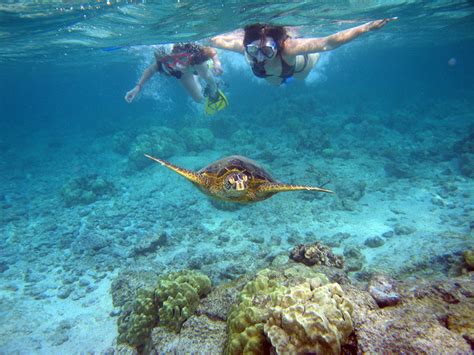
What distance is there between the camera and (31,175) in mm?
19094

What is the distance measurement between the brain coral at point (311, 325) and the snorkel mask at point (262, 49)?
22.2 feet

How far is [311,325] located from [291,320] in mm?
202

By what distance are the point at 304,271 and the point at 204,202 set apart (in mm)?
7529

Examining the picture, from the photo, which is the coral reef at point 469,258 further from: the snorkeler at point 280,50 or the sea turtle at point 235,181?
the snorkeler at point 280,50

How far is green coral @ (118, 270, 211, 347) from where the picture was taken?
4.33 meters

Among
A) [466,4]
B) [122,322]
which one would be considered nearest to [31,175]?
[122,322]

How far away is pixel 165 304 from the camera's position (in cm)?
440

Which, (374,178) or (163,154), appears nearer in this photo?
(374,178)

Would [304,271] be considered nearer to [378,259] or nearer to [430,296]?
[430,296]

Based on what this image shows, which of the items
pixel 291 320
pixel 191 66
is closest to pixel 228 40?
pixel 191 66

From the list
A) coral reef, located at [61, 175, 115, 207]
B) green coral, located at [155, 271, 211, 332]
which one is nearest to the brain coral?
green coral, located at [155, 271, 211, 332]

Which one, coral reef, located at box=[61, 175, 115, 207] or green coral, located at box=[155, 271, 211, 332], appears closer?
green coral, located at box=[155, 271, 211, 332]

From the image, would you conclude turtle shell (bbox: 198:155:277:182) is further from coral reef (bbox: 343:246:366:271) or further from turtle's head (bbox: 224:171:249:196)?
coral reef (bbox: 343:246:366:271)

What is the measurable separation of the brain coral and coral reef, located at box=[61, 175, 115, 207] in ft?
42.9
